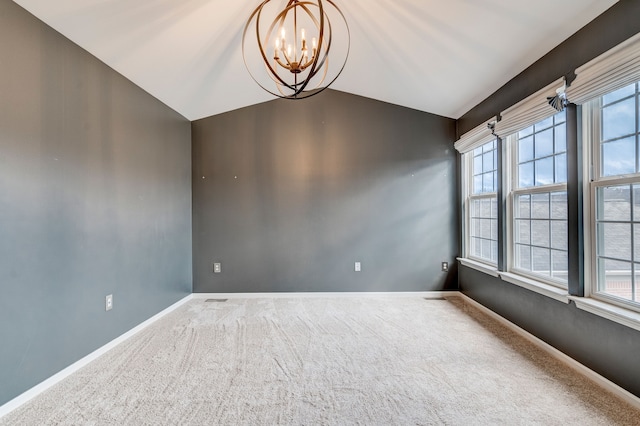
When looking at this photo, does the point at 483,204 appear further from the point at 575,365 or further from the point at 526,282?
the point at 575,365

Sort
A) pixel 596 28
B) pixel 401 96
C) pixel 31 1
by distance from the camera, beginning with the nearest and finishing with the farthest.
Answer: pixel 31 1 < pixel 596 28 < pixel 401 96

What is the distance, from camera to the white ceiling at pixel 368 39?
2.02m

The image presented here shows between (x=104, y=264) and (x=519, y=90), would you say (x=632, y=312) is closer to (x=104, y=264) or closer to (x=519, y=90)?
(x=519, y=90)

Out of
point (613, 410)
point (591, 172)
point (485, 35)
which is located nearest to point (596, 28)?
point (485, 35)

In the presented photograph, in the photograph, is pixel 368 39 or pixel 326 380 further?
pixel 368 39

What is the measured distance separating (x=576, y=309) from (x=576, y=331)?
0.52ft

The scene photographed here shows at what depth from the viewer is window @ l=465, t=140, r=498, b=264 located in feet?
11.0

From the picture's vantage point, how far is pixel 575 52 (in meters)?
2.14

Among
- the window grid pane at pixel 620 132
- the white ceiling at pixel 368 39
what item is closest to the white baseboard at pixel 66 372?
the white ceiling at pixel 368 39

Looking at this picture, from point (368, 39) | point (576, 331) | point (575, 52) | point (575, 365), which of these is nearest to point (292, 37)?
point (368, 39)

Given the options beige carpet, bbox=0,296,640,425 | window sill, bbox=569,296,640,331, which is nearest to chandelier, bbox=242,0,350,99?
beige carpet, bbox=0,296,640,425

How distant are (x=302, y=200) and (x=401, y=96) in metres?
1.86

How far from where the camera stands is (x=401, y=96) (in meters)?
3.80

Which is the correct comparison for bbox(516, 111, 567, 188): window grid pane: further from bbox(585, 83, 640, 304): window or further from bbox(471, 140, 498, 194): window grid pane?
bbox(471, 140, 498, 194): window grid pane
